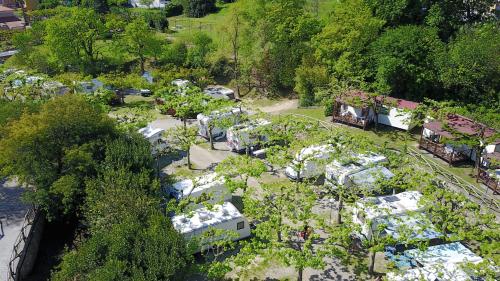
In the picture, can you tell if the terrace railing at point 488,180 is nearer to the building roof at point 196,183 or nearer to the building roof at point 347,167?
the building roof at point 347,167

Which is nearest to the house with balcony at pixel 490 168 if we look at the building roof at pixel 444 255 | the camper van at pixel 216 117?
the building roof at pixel 444 255

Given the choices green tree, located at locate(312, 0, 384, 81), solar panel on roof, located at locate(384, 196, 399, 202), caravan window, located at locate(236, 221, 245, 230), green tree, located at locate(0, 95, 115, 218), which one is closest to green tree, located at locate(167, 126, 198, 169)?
green tree, located at locate(0, 95, 115, 218)

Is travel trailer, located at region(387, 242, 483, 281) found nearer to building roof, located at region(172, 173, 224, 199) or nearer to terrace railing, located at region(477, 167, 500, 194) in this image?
terrace railing, located at region(477, 167, 500, 194)

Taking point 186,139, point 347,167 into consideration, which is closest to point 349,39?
point 347,167

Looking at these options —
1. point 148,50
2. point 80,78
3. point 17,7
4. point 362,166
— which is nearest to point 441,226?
point 362,166

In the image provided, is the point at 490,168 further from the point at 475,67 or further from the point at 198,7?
the point at 198,7

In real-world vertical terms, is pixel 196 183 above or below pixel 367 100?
below
